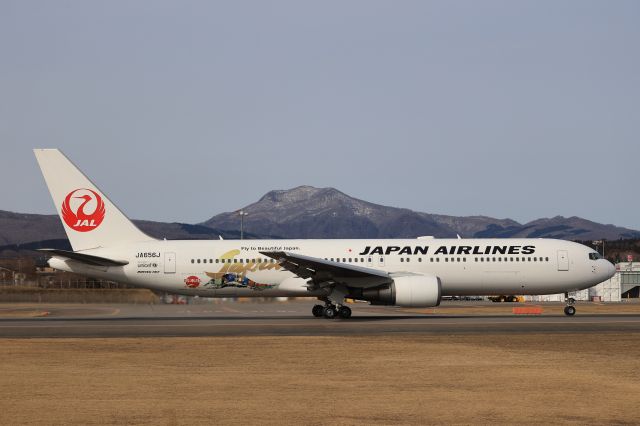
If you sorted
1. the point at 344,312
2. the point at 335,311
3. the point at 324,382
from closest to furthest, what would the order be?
the point at 324,382 → the point at 344,312 → the point at 335,311

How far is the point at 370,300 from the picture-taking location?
120ft

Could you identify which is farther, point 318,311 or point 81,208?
point 81,208

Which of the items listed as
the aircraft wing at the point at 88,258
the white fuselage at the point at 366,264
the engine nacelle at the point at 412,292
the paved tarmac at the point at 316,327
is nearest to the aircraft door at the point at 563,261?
the white fuselage at the point at 366,264

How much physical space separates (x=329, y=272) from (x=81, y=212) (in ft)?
40.5

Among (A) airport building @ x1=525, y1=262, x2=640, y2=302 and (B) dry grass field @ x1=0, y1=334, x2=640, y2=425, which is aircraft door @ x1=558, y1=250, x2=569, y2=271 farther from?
(A) airport building @ x1=525, y1=262, x2=640, y2=302

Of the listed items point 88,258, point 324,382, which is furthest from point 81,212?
point 324,382

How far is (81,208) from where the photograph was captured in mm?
39531

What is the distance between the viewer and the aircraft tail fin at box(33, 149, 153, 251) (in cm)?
3959

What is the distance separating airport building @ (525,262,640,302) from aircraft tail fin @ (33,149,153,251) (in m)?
51.1

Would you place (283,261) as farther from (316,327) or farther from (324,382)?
(324,382)

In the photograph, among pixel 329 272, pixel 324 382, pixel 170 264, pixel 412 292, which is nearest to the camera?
pixel 324 382

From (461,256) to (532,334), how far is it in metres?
11.1

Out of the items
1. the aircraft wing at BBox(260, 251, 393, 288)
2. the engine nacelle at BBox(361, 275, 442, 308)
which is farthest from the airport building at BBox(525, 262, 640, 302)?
the aircraft wing at BBox(260, 251, 393, 288)

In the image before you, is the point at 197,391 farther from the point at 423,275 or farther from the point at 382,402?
the point at 423,275
